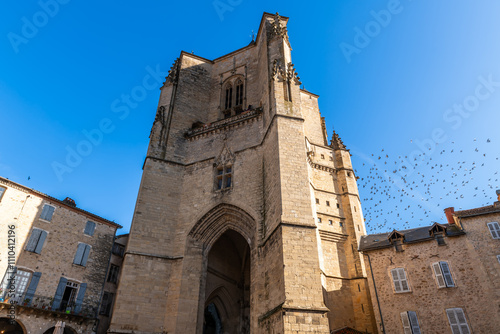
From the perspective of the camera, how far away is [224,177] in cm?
1245

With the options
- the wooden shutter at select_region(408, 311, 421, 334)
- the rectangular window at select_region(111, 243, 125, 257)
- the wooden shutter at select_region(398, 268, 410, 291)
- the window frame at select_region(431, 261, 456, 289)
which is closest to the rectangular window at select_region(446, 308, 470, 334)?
the window frame at select_region(431, 261, 456, 289)

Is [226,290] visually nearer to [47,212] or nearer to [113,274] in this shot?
[113,274]

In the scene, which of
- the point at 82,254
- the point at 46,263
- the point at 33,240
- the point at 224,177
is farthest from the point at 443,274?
the point at 33,240

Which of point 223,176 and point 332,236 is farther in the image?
point 332,236

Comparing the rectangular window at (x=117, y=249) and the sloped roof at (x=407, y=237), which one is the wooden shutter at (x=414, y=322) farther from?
the rectangular window at (x=117, y=249)

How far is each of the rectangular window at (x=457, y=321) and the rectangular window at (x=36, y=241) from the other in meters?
13.4

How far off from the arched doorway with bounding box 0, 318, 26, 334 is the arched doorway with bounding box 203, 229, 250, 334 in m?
6.10

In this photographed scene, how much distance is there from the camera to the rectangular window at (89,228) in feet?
43.5

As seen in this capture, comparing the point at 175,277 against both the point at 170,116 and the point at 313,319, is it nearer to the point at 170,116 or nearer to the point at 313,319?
the point at 313,319

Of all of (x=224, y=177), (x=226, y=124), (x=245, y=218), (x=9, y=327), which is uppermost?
(x=226, y=124)

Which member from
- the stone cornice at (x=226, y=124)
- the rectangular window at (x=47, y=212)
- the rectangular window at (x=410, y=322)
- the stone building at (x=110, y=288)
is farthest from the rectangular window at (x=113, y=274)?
the rectangular window at (x=410, y=322)

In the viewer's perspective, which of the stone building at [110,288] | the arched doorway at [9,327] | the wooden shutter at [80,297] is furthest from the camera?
the stone building at [110,288]

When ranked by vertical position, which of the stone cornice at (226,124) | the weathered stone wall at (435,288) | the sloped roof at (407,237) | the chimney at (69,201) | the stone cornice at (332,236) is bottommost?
the weathered stone wall at (435,288)

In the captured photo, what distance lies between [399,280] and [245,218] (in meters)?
5.49
